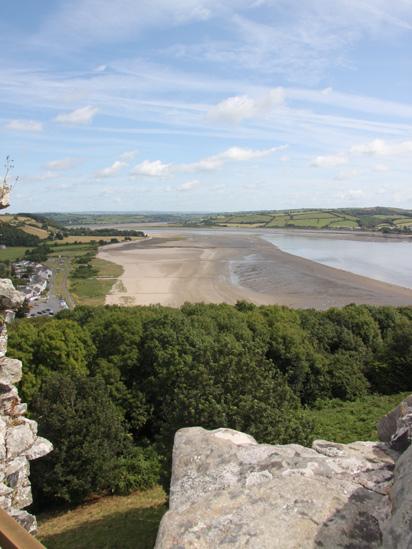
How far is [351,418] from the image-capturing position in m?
24.6

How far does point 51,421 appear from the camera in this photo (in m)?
19.0

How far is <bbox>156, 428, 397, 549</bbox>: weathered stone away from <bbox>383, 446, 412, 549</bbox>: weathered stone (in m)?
0.37

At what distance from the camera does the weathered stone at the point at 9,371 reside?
33.9ft

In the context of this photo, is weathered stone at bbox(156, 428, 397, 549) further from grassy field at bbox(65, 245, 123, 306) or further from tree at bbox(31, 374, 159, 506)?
grassy field at bbox(65, 245, 123, 306)

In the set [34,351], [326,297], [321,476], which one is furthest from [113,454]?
[326,297]

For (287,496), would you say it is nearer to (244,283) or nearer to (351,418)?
(351,418)

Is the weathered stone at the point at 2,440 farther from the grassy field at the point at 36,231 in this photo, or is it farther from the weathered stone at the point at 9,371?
the grassy field at the point at 36,231

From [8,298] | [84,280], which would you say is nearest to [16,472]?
[8,298]

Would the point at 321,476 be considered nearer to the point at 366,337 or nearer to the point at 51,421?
the point at 51,421

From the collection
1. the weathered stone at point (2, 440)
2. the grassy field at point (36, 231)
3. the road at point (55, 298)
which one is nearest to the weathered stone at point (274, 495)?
the weathered stone at point (2, 440)

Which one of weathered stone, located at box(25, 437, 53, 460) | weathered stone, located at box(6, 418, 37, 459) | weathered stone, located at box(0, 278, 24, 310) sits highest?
weathered stone, located at box(0, 278, 24, 310)

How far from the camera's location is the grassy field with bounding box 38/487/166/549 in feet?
47.8

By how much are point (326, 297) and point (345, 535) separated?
5736 centimetres

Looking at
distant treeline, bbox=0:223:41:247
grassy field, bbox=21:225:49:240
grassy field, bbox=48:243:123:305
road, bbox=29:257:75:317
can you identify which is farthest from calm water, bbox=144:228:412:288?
grassy field, bbox=21:225:49:240
